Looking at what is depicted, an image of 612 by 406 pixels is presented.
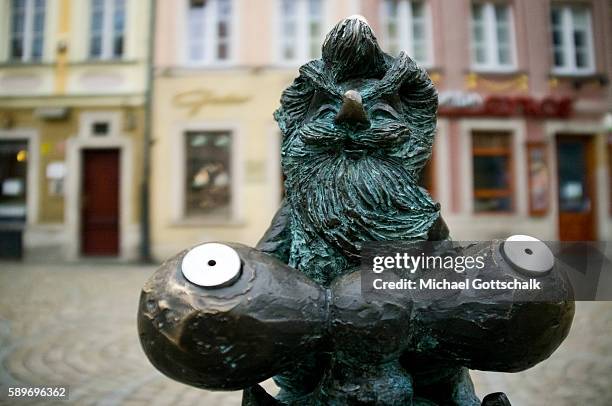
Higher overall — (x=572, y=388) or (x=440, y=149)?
(x=440, y=149)

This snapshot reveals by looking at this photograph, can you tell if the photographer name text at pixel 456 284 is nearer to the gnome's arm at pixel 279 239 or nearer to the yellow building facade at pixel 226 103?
the gnome's arm at pixel 279 239

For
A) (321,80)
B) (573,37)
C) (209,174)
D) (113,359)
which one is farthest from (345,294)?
(573,37)

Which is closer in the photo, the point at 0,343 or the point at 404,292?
the point at 404,292

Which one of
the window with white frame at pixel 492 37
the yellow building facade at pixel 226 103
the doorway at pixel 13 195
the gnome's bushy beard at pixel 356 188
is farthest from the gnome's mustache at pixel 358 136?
the window with white frame at pixel 492 37

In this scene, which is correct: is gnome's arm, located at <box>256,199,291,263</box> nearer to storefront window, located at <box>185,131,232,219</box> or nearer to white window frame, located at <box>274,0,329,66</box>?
storefront window, located at <box>185,131,232,219</box>

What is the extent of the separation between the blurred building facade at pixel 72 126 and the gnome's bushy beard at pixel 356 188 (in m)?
5.53

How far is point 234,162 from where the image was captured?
7266 millimetres

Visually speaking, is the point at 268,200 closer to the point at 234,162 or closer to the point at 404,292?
the point at 234,162

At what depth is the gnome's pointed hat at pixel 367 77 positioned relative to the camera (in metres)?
1.06

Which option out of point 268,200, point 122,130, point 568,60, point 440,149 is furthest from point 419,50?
point 122,130

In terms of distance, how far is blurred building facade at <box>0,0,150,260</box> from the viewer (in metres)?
5.85

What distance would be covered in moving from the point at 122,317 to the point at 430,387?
3.50 metres

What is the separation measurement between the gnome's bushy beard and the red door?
19.6 feet

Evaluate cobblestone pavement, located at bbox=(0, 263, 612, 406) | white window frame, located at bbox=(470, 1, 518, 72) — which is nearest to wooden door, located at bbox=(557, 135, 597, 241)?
white window frame, located at bbox=(470, 1, 518, 72)
